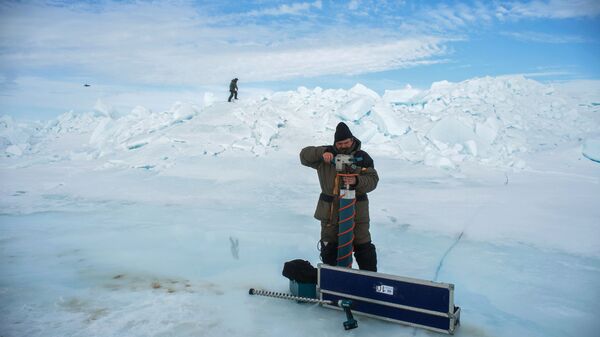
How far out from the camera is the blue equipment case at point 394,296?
7.85ft

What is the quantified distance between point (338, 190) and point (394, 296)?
2.46ft

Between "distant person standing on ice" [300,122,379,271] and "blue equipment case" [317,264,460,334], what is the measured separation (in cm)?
25

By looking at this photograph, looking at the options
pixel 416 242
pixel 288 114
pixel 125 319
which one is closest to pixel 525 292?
pixel 416 242

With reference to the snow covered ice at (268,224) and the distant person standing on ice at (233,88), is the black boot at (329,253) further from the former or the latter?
the distant person standing on ice at (233,88)

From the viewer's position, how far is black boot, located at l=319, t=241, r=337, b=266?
2889mm

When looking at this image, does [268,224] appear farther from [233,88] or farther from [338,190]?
[233,88]

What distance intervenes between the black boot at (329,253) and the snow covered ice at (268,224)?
339 mm

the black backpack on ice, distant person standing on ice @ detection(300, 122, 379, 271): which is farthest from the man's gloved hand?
the black backpack on ice

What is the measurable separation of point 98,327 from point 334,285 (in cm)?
146

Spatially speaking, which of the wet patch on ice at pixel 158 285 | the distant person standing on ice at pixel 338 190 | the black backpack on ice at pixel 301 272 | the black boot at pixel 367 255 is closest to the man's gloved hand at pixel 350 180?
the distant person standing on ice at pixel 338 190

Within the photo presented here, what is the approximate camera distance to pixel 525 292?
3189 mm

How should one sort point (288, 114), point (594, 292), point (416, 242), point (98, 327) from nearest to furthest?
point (98, 327), point (594, 292), point (416, 242), point (288, 114)

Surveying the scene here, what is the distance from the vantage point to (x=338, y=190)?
2766 mm

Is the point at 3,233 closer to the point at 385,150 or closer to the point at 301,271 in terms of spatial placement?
Answer: the point at 301,271
